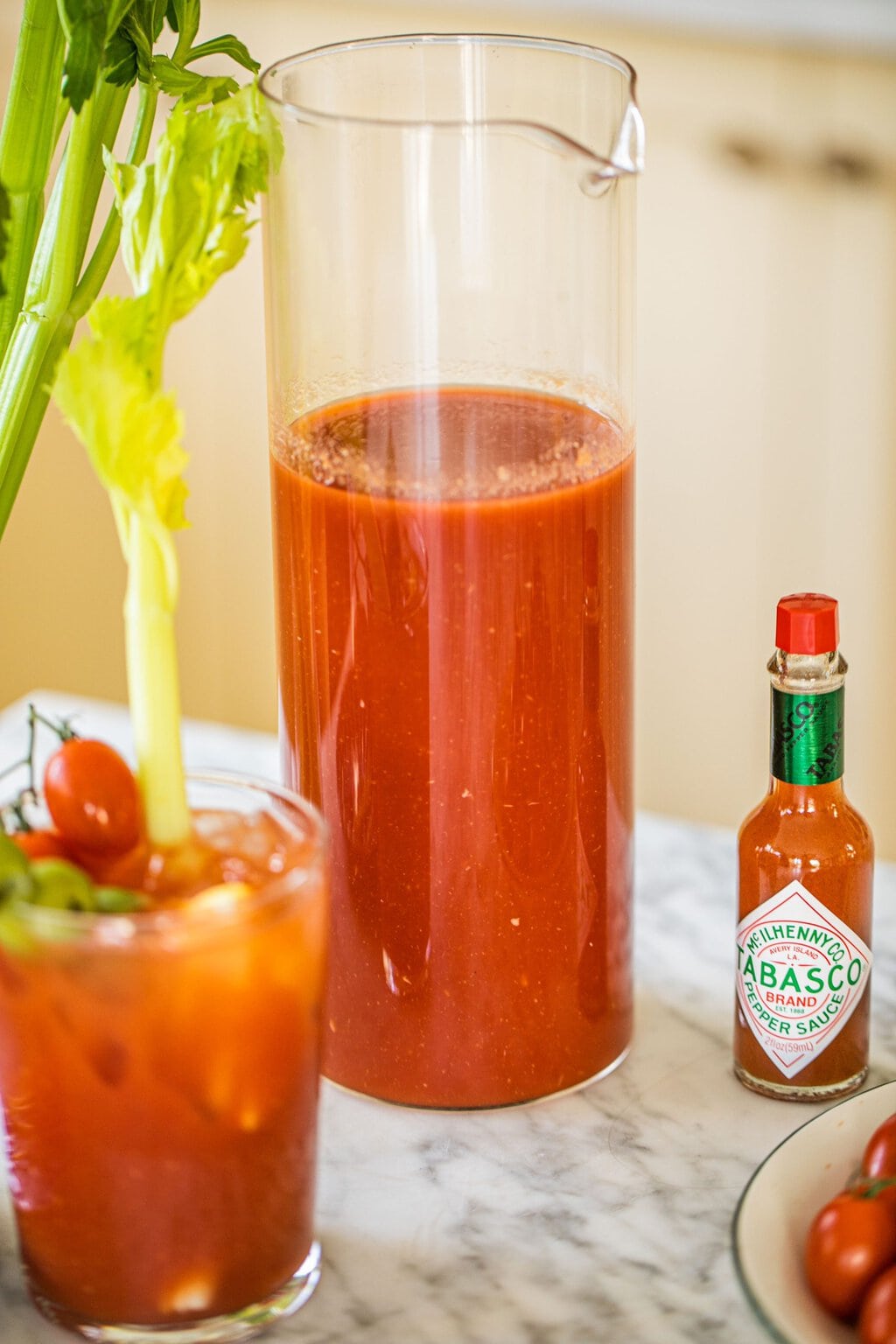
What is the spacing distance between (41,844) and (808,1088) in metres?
0.36

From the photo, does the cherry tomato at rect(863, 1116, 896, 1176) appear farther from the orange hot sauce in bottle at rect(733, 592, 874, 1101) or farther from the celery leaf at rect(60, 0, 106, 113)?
the celery leaf at rect(60, 0, 106, 113)

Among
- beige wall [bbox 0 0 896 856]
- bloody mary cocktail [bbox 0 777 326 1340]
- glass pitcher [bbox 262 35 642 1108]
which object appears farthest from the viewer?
beige wall [bbox 0 0 896 856]

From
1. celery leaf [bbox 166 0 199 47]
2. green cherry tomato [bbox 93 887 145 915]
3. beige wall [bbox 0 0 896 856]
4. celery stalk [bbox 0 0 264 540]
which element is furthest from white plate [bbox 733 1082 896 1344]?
beige wall [bbox 0 0 896 856]

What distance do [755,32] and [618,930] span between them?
983 mm

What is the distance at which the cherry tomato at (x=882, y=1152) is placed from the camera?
1.99 feet

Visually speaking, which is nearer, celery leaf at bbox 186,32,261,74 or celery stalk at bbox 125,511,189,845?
celery stalk at bbox 125,511,189,845

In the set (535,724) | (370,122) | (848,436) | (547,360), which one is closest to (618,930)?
(535,724)

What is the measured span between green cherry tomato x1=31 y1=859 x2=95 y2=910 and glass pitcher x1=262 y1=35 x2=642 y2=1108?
178 millimetres

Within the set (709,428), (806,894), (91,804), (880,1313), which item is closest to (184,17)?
(91,804)

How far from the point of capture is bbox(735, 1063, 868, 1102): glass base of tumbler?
2.37 ft

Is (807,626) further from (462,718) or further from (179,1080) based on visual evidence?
(179,1080)

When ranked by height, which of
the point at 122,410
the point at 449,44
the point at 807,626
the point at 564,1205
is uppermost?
the point at 449,44

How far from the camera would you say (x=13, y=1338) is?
1.92 ft

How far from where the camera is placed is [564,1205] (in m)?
0.66
